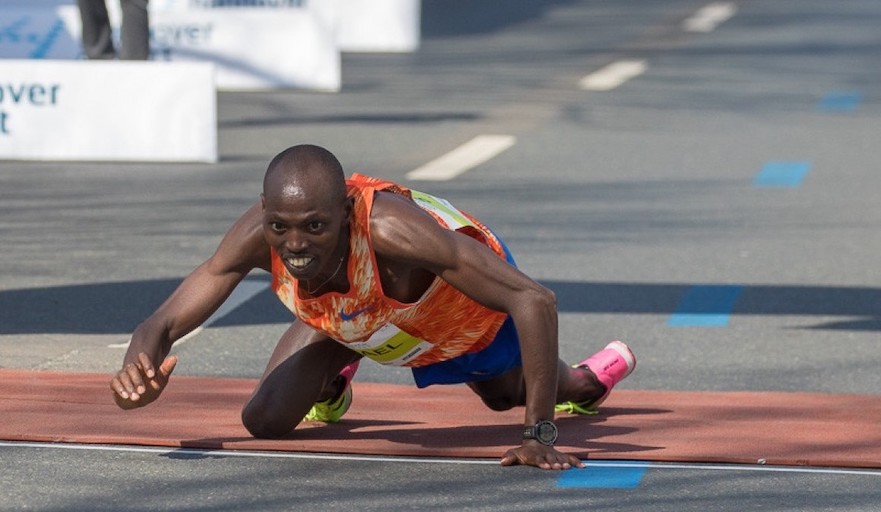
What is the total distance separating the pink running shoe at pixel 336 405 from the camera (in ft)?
20.7

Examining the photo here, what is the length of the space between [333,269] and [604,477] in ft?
3.44

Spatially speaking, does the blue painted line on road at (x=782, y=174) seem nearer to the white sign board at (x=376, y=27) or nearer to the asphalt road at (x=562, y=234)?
the asphalt road at (x=562, y=234)

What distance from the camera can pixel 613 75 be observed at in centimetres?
2109

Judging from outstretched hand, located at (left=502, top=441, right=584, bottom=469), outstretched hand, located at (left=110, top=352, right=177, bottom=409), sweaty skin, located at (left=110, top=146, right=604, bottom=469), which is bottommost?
outstretched hand, located at (left=502, top=441, right=584, bottom=469)

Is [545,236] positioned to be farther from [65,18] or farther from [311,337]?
[65,18]

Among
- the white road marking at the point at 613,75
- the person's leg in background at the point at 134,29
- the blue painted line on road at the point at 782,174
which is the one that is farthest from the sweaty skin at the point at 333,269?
the white road marking at the point at 613,75

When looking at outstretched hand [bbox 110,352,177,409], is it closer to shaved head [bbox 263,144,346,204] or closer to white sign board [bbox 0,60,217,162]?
shaved head [bbox 263,144,346,204]

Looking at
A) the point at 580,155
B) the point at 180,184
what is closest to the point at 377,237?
the point at 180,184

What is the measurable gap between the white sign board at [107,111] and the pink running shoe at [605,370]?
25.4ft

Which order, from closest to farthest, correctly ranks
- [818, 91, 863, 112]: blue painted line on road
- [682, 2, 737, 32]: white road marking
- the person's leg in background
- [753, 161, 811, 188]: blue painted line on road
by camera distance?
[753, 161, 811, 188]: blue painted line on road → the person's leg in background → [818, 91, 863, 112]: blue painted line on road → [682, 2, 737, 32]: white road marking

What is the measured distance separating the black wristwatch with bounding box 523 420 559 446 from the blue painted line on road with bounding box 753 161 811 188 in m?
8.58

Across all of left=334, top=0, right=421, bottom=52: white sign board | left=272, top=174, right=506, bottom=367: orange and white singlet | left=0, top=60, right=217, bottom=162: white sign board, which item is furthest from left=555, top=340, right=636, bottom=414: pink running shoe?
left=334, top=0, right=421, bottom=52: white sign board

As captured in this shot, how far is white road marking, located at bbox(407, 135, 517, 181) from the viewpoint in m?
14.2

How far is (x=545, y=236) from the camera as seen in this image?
37.6 ft
